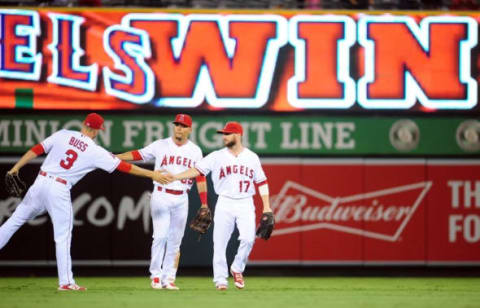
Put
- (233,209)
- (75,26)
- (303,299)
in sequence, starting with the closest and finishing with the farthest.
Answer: (303,299), (233,209), (75,26)

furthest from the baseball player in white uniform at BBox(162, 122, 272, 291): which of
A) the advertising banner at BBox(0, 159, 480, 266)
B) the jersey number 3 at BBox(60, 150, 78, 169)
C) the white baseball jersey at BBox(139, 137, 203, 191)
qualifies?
the advertising banner at BBox(0, 159, 480, 266)

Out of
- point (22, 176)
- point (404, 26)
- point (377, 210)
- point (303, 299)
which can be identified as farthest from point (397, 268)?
point (22, 176)

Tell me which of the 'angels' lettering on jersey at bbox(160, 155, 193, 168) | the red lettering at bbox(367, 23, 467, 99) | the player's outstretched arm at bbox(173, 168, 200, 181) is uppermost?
the red lettering at bbox(367, 23, 467, 99)

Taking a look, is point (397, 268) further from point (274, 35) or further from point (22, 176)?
point (22, 176)

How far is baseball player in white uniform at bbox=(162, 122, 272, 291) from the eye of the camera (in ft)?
38.0

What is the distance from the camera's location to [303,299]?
10758 mm

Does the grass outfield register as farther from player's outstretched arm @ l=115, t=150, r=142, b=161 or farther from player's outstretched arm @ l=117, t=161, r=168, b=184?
player's outstretched arm @ l=115, t=150, r=142, b=161

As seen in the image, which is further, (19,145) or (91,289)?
(19,145)

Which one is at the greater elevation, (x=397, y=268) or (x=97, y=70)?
(x=97, y=70)

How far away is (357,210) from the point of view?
14.9 m

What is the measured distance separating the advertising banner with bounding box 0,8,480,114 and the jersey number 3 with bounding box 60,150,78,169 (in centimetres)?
338

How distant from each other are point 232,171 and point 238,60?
3394 millimetres

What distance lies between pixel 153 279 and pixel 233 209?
1260 millimetres

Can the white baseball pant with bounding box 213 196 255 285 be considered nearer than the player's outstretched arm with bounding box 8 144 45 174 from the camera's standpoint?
No
